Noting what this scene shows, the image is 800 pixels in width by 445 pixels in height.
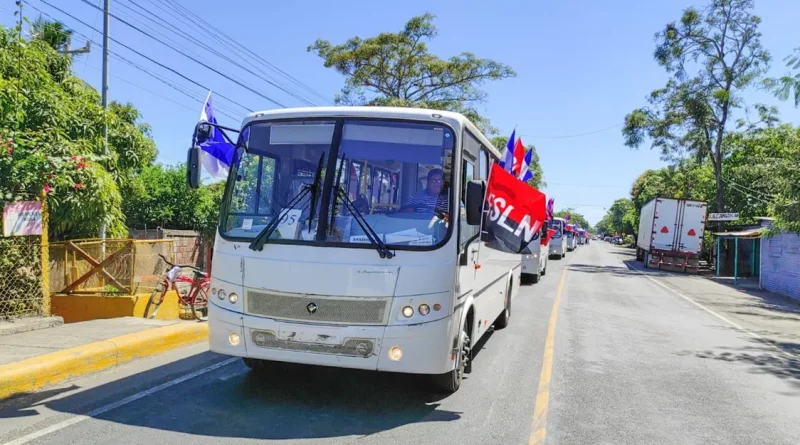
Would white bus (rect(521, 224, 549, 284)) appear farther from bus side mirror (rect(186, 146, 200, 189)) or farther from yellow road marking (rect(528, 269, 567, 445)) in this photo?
bus side mirror (rect(186, 146, 200, 189))

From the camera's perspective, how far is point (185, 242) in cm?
1839

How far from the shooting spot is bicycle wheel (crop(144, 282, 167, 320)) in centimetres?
966

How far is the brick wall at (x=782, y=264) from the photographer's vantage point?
805 inches

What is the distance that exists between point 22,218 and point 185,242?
1053 centimetres

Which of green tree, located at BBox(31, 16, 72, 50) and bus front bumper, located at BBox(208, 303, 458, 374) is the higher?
green tree, located at BBox(31, 16, 72, 50)

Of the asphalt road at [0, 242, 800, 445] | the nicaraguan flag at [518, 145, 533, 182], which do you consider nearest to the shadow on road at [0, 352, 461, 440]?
the asphalt road at [0, 242, 800, 445]

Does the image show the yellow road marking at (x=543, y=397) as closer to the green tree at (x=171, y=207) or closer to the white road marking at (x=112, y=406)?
the white road marking at (x=112, y=406)

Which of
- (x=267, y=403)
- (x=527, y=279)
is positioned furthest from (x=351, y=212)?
(x=527, y=279)

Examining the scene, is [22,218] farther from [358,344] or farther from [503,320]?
[503,320]

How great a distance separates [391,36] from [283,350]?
27.7 meters

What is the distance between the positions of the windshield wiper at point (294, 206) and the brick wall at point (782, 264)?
20427mm

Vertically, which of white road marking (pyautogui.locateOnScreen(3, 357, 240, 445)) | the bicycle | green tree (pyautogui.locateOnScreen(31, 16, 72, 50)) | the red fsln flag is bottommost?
white road marking (pyautogui.locateOnScreen(3, 357, 240, 445))

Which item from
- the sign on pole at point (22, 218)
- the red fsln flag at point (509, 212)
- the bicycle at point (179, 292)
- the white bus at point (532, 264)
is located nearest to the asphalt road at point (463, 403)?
the red fsln flag at point (509, 212)

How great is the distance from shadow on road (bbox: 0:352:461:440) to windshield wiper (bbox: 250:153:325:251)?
1479mm
